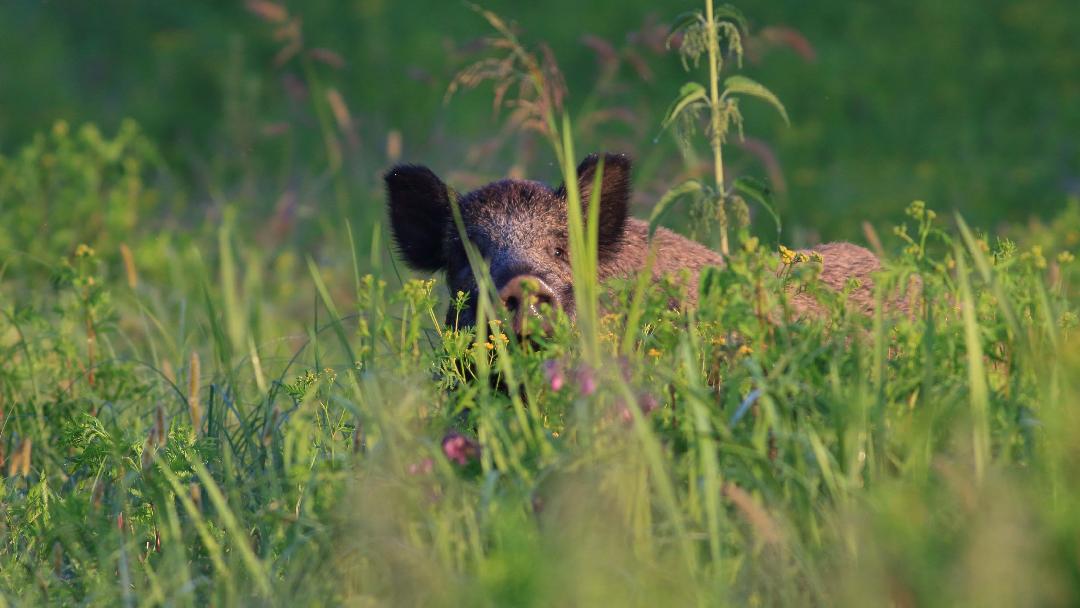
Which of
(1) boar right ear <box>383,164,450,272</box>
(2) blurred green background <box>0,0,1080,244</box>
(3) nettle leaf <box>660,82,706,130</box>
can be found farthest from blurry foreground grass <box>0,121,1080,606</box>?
(2) blurred green background <box>0,0,1080,244</box>

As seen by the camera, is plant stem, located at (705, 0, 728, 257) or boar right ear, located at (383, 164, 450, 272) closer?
plant stem, located at (705, 0, 728, 257)

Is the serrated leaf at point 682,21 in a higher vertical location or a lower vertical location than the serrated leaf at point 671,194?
higher

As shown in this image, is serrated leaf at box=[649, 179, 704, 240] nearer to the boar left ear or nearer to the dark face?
the dark face

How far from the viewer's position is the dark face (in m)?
5.68

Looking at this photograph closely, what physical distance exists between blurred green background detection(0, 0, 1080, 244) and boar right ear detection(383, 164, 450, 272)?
11.9ft

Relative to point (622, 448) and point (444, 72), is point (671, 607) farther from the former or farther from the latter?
point (444, 72)

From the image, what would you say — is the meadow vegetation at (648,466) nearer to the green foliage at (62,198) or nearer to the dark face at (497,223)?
the dark face at (497,223)

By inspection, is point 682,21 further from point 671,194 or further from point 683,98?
point 671,194

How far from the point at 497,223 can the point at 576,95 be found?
7.79 meters

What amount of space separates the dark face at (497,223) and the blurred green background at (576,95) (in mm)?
3676

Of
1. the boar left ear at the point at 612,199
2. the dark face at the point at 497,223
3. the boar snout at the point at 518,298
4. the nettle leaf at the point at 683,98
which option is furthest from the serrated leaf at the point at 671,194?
the boar left ear at the point at 612,199

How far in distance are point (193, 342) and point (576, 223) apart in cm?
443

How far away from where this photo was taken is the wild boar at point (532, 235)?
5711 mm

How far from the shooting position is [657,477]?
2988mm
